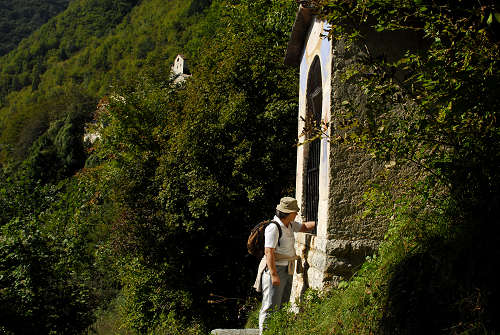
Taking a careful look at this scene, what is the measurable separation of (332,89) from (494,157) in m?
1.96

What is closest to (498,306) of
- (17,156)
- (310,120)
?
(310,120)

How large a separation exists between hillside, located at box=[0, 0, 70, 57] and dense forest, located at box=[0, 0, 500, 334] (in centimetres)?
10258

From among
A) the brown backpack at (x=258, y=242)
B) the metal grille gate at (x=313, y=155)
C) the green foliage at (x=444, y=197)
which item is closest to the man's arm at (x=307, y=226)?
the metal grille gate at (x=313, y=155)

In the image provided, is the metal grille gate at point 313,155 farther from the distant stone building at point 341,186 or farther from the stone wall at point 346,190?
the stone wall at point 346,190

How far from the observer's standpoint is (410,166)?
4336 millimetres

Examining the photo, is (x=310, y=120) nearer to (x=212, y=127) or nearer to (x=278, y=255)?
(x=278, y=255)

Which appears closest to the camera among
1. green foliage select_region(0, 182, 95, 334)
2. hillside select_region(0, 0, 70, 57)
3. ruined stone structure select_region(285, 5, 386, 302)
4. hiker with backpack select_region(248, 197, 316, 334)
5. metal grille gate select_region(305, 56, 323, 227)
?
ruined stone structure select_region(285, 5, 386, 302)

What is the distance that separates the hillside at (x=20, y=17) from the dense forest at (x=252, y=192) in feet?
337

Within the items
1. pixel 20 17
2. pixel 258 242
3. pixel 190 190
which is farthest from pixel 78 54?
pixel 258 242

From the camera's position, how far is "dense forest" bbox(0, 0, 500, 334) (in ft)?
9.23

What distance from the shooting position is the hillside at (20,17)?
349 feet

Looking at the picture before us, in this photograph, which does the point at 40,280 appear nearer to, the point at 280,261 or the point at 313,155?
the point at 280,261

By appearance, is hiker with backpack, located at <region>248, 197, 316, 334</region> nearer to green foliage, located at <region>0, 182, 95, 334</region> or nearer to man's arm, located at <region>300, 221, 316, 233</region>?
man's arm, located at <region>300, 221, 316, 233</region>

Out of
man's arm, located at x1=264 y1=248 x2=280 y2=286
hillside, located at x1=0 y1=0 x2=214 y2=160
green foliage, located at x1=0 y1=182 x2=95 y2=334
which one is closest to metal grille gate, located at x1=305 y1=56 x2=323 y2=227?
man's arm, located at x1=264 y1=248 x2=280 y2=286
